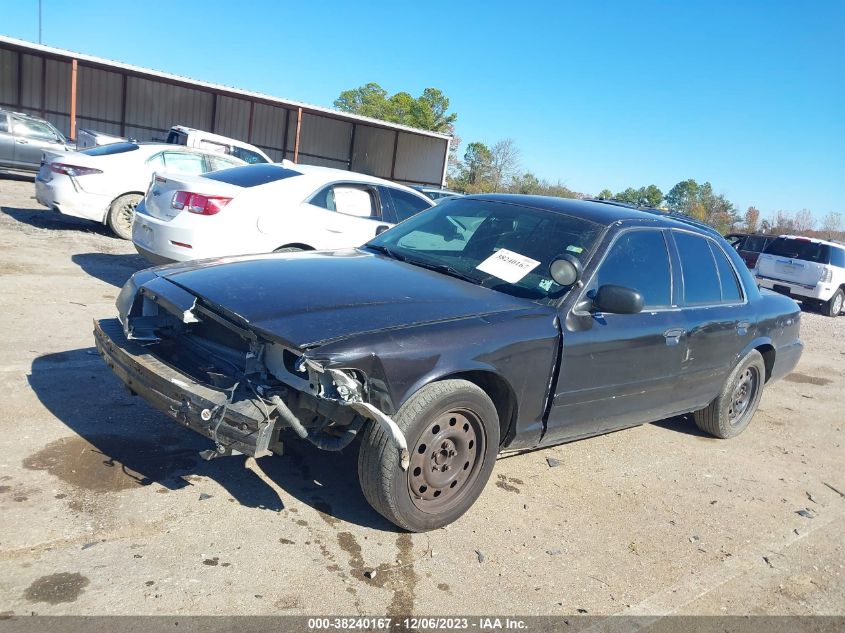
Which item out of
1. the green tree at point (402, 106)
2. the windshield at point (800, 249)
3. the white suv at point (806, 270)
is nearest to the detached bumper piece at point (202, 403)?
A: the white suv at point (806, 270)

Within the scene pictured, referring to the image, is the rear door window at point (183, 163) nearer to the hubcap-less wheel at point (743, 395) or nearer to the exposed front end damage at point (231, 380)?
the exposed front end damage at point (231, 380)

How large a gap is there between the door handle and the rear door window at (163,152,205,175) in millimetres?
7987

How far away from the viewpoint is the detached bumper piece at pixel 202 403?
293cm

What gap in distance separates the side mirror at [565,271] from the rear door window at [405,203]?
420 cm

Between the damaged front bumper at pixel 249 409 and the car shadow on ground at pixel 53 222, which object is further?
the car shadow on ground at pixel 53 222

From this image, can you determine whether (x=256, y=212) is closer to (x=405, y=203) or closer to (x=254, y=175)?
(x=254, y=175)

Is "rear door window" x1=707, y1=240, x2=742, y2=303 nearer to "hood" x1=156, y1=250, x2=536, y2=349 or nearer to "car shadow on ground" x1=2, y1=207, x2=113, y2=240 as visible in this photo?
"hood" x1=156, y1=250, x2=536, y2=349

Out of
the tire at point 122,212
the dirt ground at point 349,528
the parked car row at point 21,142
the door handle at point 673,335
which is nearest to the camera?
the dirt ground at point 349,528

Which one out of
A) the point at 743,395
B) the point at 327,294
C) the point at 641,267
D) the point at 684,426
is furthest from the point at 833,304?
the point at 327,294

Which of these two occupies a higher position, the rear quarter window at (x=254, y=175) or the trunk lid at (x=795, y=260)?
the rear quarter window at (x=254, y=175)

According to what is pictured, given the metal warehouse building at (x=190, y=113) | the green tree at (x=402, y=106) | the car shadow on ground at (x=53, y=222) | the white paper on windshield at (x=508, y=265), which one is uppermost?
the green tree at (x=402, y=106)

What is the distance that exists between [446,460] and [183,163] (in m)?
8.70

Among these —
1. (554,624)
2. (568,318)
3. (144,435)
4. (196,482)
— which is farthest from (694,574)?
(144,435)

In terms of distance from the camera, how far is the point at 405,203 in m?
8.11
